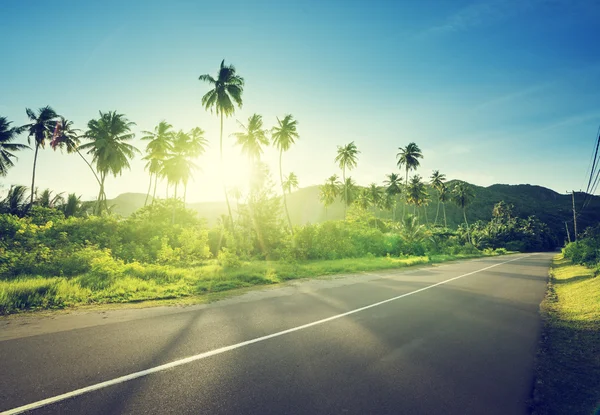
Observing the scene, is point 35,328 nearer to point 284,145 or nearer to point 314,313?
point 314,313

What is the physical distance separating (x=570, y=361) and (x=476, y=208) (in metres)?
127

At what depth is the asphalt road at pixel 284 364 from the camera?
128 inches

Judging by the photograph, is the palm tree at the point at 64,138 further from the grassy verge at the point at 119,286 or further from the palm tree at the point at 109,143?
the grassy verge at the point at 119,286

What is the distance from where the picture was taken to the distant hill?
108 meters

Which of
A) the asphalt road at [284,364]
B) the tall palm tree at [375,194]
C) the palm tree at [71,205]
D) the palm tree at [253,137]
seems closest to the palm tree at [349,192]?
the tall palm tree at [375,194]

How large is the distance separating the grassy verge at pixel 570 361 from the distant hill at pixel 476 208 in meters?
71.4

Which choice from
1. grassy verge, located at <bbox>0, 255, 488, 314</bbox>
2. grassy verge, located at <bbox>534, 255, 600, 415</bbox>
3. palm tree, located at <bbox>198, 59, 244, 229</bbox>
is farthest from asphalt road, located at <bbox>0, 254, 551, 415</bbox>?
palm tree, located at <bbox>198, 59, 244, 229</bbox>

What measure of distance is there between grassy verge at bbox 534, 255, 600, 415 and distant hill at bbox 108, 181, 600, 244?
71359 millimetres

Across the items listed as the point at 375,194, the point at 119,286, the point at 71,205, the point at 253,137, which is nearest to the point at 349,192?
the point at 375,194

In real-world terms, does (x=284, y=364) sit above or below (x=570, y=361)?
above

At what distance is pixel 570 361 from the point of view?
15.9 feet

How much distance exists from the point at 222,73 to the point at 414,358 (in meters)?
32.0

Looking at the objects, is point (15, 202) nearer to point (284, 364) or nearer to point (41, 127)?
point (41, 127)

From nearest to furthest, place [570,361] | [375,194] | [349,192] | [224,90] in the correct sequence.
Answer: [570,361]
[224,90]
[349,192]
[375,194]
